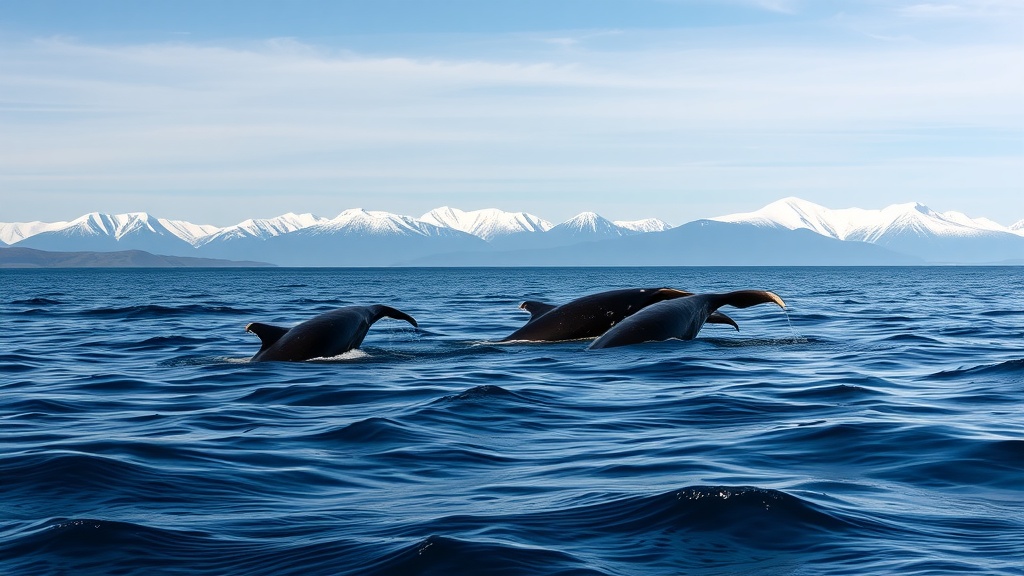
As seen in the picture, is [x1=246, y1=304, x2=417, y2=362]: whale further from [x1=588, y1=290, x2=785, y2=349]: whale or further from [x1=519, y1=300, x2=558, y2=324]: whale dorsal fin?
[x1=519, y1=300, x2=558, y2=324]: whale dorsal fin

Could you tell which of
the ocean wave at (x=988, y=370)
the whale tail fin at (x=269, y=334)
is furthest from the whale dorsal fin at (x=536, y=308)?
the ocean wave at (x=988, y=370)

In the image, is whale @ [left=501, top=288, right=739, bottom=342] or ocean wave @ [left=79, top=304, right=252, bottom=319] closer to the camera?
whale @ [left=501, top=288, right=739, bottom=342]

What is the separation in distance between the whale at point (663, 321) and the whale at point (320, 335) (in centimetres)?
307

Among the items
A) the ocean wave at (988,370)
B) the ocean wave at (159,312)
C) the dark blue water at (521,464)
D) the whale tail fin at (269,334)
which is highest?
the whale tail fin at (269,334)

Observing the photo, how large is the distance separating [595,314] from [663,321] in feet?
5.73

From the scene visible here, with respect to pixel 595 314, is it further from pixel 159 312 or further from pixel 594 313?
pixel 159 312

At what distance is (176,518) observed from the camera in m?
6.98

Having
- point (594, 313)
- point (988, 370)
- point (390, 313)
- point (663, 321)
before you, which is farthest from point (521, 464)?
point (594, 313)

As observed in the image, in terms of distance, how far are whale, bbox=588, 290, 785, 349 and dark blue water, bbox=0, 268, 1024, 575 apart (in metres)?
0.34

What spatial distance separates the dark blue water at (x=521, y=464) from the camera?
20.0 ft

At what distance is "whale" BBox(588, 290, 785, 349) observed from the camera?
681 inches

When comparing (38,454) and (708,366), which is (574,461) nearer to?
(38,454)

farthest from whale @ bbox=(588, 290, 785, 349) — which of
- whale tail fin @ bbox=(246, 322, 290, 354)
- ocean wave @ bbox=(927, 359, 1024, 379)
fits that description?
whale tail fin @ bbox=(246, 322, 290, 354)

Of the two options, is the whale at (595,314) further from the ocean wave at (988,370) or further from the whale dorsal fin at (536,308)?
the ocean wave at (988,370)
